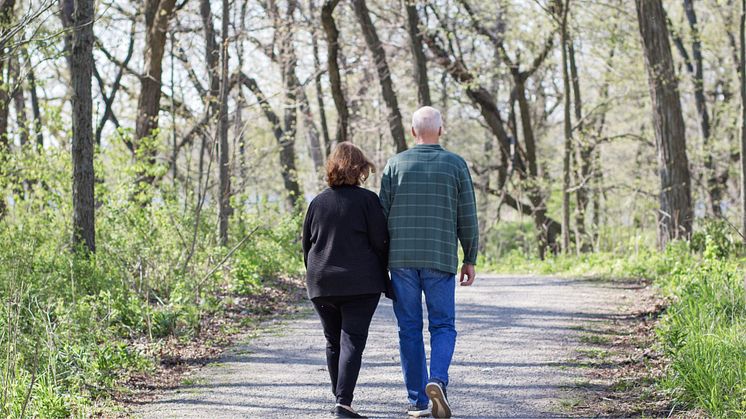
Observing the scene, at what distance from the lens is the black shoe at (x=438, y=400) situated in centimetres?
548

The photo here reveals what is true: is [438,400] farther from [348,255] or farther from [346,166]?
[346,166]

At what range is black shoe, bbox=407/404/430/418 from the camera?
563cm

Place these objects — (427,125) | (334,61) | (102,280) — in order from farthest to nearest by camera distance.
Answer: (334,61) < (102,280) < (427,125)

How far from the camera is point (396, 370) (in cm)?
724

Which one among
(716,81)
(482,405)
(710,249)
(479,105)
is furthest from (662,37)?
(716,81)

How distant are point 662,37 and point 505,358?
31.4 ft

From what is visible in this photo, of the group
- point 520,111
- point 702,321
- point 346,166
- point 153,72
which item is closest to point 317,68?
point 520,111

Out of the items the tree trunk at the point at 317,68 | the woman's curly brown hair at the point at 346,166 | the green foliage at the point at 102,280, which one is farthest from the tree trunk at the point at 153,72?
the woman's curly brown hair at the point at 346,166

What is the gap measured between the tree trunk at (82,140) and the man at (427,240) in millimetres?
6620

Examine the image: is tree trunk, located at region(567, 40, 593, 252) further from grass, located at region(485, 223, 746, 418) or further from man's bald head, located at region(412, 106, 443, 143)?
man's bald head, located at region(412, 106, 443, 143)

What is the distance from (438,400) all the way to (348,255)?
41.2 inches

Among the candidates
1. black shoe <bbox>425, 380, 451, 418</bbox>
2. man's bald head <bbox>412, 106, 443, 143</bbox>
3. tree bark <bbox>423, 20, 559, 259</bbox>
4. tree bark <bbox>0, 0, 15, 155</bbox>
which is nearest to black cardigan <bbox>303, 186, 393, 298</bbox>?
man's bald head <bbox>412, 106, 443, 143</bbox>

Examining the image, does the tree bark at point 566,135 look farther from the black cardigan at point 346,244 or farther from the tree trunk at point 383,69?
the black cardigan at point 346,244

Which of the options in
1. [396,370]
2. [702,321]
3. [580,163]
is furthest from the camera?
[580,163]
